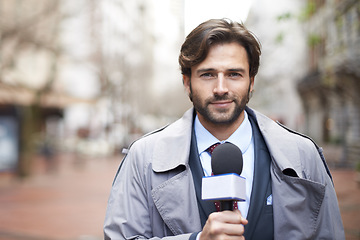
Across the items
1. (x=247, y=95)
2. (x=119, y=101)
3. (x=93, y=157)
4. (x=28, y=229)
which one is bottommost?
(x=28, y=229)

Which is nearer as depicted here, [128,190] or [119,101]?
[128,190]

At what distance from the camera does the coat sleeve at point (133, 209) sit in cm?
222

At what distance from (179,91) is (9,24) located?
69510 mm

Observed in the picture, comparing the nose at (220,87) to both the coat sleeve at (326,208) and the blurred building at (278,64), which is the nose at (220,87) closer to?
the coat sleeve at (326,208)

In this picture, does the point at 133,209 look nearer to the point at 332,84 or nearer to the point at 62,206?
the point at 62,206

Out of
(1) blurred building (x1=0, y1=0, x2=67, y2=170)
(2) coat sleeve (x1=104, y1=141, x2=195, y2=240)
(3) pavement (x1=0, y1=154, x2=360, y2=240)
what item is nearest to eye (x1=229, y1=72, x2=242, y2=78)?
(2) coat sleeve (x1=104, y1=141, x2=195, y2=240)

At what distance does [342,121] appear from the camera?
26.0 m

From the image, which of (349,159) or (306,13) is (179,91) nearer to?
(349,159)

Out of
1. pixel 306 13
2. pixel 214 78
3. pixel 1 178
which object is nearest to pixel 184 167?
pixel 214 78

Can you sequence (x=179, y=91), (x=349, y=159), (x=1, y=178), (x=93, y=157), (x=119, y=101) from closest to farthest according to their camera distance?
1. (x=1, y=178)
2. (x=349, y=159)
3. (x=93, y=157)
4. (x=119, y=101)
5. (x=179, y=91)

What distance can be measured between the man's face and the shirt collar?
0.12 metres

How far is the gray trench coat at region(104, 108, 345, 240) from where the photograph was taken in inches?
87.0

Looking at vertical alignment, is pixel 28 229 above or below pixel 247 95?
below

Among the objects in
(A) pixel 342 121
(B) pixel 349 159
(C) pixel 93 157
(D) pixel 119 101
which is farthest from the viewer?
(D) pixel 119 101
